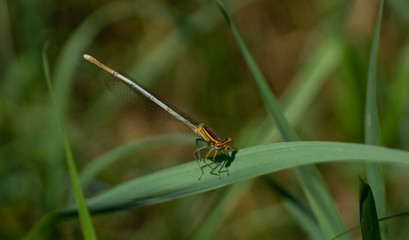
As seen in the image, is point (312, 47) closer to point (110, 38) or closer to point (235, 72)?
point (235, 72)

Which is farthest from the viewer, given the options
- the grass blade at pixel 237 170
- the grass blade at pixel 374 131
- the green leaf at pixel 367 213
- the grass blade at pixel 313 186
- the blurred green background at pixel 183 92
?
the blurred green background at pixel 183 92

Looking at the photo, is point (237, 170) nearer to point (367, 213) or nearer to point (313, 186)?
point (313, 186)

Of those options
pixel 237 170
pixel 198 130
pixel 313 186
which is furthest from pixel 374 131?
pixel 198 130

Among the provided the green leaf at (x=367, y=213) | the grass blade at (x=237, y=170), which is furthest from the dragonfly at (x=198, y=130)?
the green leaf at (x=367, y=213)

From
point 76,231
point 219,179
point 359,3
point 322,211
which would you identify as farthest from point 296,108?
point 359,3

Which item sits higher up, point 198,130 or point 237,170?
point 198,130

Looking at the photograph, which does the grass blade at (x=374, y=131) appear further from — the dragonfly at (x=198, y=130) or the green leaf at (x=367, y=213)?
the dragonfly at (x=198, y=130)

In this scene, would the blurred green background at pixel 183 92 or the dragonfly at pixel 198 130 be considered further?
the blurred green background at pixel 183 92
